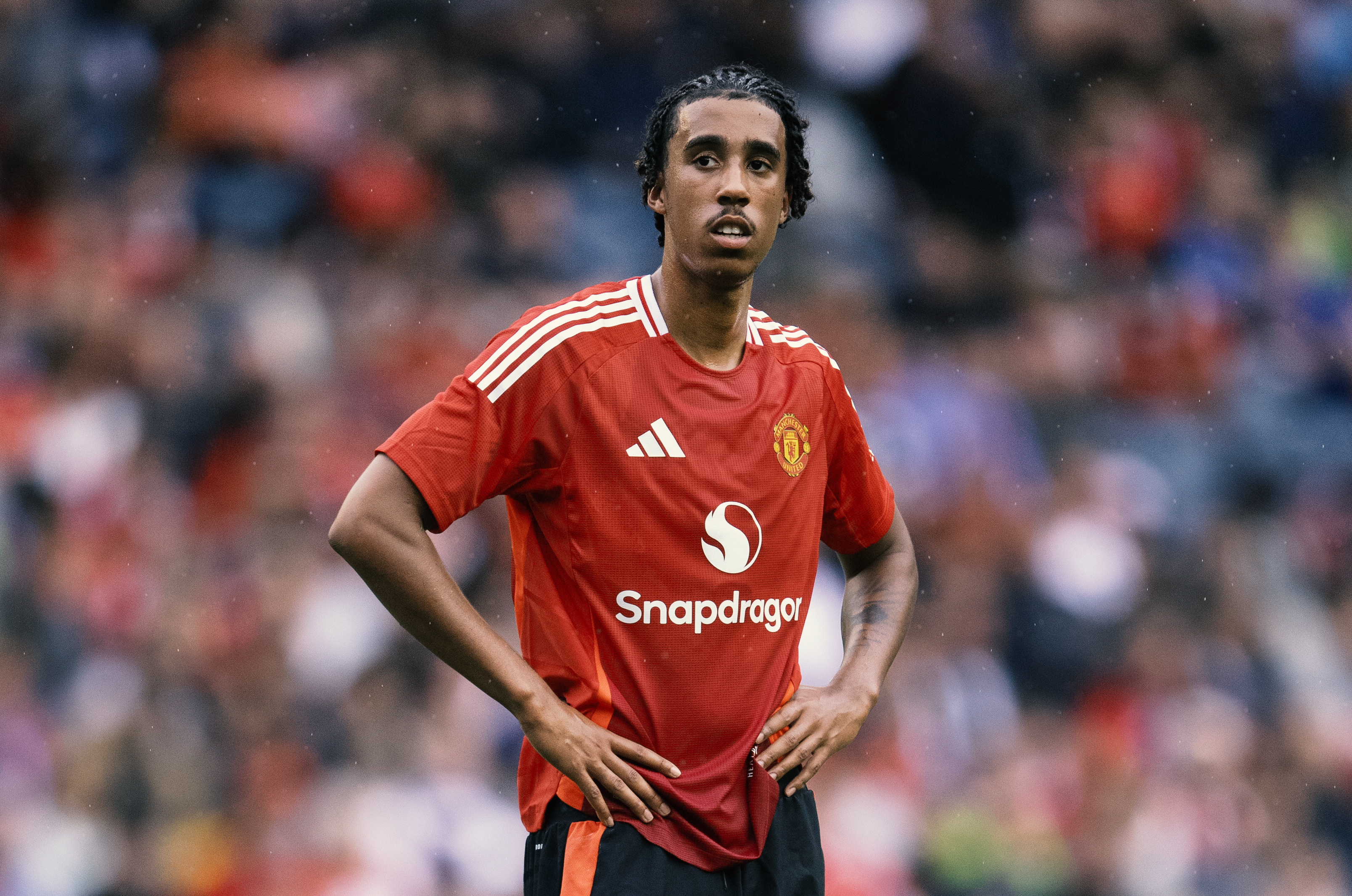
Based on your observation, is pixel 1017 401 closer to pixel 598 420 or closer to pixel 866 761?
pixel 866 761

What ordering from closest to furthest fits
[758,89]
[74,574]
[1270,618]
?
[758,89]
[74,574]
[1270,618]

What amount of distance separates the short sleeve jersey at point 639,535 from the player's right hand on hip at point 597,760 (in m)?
0.03

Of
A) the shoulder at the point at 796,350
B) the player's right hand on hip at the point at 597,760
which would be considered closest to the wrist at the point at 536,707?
the player's right hand on hip at the point at 597,760

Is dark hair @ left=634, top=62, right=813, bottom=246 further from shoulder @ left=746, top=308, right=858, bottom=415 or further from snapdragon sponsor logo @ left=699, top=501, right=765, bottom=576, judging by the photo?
snapdragon sponsor logo @ left=699, top=501, right=765, bottom=576

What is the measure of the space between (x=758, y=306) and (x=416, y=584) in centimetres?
501

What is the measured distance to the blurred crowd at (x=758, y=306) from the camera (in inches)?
241

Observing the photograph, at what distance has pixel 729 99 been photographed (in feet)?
9.45

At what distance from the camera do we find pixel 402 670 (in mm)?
6293

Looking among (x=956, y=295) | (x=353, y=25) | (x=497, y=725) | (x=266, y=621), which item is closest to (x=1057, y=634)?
(x=956, y=295)

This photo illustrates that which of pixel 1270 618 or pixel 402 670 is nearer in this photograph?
pixel 402 670

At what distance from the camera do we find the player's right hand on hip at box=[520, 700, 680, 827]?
2.60 meters

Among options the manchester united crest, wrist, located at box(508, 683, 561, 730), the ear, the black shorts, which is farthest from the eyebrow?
the black shorts

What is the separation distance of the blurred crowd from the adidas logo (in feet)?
11.8

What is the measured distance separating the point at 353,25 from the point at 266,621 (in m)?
3.55
